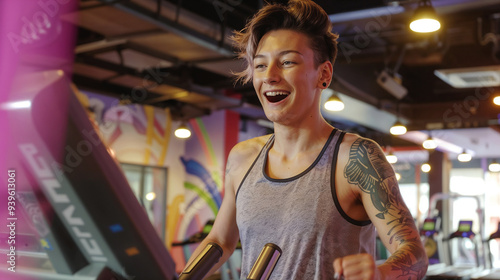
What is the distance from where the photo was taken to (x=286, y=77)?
139 cm

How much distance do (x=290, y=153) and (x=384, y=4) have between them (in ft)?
13.1

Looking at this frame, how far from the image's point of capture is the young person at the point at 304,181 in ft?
4.20

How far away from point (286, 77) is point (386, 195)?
38 centimetres

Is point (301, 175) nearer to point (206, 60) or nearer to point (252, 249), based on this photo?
point (252, 249)

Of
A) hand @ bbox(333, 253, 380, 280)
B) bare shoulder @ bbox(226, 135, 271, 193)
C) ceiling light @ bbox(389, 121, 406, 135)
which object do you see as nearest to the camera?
hand @ bbox(333, 253, 380, 280)

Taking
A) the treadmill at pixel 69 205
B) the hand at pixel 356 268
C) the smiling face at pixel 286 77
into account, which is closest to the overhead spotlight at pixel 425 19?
the smiling face at pixel 286 77

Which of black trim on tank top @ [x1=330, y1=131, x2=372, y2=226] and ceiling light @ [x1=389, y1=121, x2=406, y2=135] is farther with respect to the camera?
ceiling light @ [x1=389, y1=121, x2=406, y2=135]

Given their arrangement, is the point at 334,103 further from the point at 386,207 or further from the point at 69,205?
the point at 69,205

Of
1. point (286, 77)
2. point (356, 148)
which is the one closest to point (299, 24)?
point (286, 77)

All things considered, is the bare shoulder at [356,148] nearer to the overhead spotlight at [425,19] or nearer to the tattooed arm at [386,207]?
the tattooed arm at [386,207]

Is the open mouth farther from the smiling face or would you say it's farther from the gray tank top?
the gray tank top

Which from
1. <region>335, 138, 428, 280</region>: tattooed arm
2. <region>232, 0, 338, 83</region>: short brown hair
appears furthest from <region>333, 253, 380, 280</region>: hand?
<region>232, 0, 338, 83</region>: short brown hair

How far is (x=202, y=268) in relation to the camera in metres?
1.02

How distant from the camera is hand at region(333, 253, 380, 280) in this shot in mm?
856
